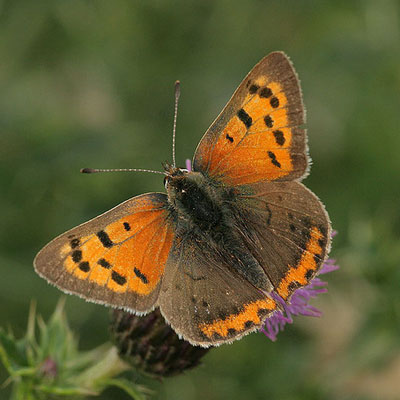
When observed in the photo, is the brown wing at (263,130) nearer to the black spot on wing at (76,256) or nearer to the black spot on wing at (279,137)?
the black spot on wing at (279,137)

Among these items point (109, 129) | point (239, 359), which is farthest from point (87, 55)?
point (239, 359)

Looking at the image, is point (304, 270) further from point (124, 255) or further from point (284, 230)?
point (124, 255)

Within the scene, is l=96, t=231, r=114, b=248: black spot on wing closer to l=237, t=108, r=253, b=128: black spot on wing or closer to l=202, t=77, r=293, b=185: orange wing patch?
l=202, t=77, r=293, b=185: orange wing patch

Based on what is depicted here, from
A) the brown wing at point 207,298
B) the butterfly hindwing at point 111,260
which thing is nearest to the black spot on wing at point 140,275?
the butterfly hindwing at point 111,260

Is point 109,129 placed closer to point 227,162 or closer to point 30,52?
point 30,52

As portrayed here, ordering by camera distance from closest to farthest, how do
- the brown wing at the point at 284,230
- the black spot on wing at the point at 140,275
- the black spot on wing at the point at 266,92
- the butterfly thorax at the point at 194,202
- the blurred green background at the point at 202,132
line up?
the black spot on wing at the point at 140,275
the brown wing at the point at 284,230
the black spot on wing at the point at 266,92
the butterfly thorax at the point at 194,202
the blurred green background at the point at 202,132

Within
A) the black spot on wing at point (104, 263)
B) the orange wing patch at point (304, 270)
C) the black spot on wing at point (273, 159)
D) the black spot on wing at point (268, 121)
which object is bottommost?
the orange wing patch at point (304, 270)

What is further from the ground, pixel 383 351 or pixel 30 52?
pixel 30 52

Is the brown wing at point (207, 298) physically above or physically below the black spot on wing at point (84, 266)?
below
